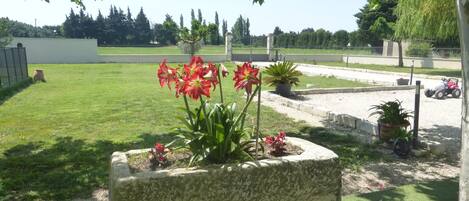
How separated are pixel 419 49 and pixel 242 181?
103ft

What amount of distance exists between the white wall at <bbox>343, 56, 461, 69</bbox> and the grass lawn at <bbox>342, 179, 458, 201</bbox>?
24.8m

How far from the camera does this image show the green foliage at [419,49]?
30.1m

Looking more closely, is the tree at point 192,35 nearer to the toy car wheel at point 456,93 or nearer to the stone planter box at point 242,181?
the toy car wheel at point 456,93

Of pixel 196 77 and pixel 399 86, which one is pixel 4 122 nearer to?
pixel 196 77

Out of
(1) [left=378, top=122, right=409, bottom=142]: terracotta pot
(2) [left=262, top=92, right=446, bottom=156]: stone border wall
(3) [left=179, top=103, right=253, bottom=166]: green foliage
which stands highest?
(3) [left=179, top=103, right=253, bottom=166]: green foliage

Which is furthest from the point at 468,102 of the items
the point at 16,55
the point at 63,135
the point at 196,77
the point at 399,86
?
the point at 16,55

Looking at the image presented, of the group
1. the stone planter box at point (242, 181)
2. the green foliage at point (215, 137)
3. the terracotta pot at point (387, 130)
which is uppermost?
the green foliage at point (215, 137)

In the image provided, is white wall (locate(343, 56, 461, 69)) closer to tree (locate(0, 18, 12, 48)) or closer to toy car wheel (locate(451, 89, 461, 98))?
toy car wheel (locate(451, 89, 461, 98))

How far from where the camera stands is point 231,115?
312cm

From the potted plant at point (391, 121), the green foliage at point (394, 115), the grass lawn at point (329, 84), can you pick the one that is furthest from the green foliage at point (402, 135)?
the grass lawn at point (329, 84)

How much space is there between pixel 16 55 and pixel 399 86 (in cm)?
1446

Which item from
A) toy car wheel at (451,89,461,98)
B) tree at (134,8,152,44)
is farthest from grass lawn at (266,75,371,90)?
tree at (134,8,152,44)

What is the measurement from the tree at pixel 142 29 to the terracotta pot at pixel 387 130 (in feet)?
255

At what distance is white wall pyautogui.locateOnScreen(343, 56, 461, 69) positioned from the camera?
26.6 metres
